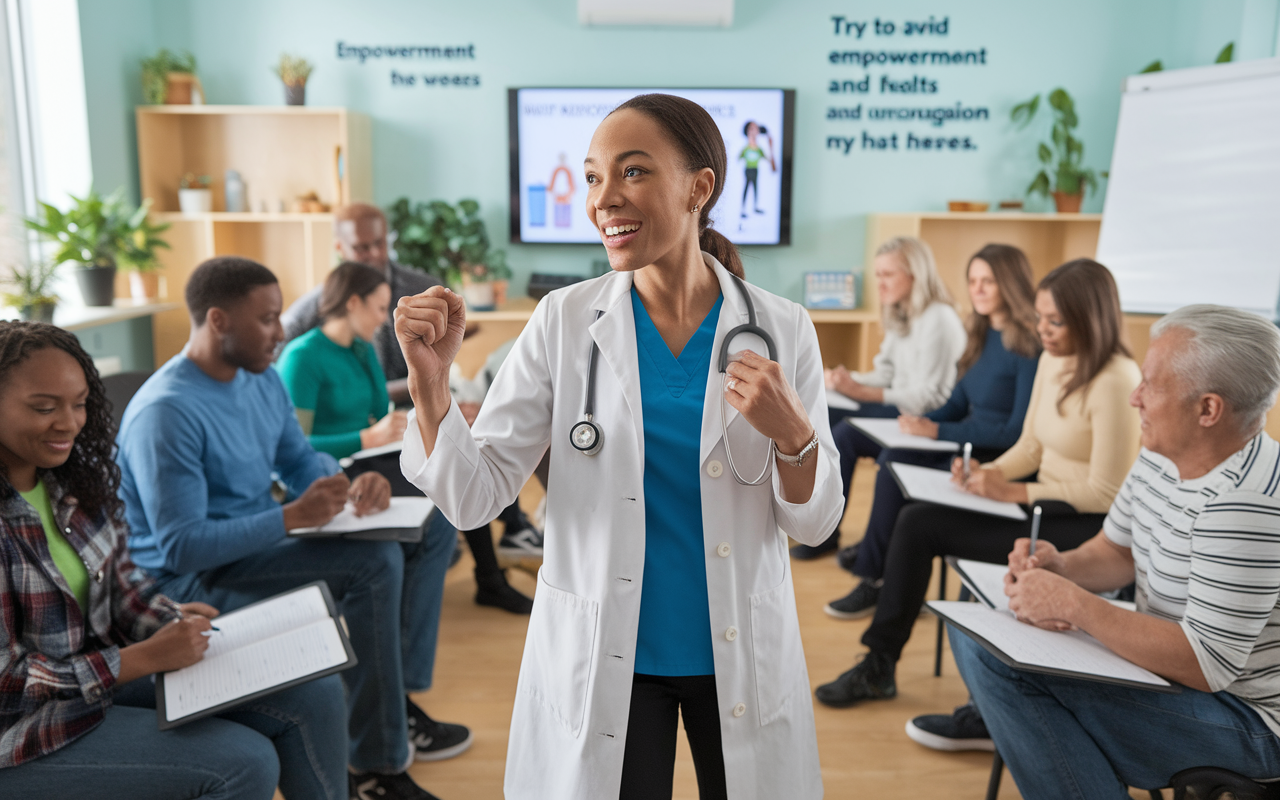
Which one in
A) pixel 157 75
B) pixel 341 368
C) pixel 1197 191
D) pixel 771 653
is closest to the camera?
pixel 771 653

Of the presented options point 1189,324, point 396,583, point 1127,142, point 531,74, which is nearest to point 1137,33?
point 1127,142

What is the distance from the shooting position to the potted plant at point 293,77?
4.69 metres

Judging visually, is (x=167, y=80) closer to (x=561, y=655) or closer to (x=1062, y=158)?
(x=561, y=655)

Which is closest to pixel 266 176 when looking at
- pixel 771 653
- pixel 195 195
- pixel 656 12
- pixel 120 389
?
pixel 195 195

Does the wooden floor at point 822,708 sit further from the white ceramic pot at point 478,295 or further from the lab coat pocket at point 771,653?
the white ceramic pot at point 478,295

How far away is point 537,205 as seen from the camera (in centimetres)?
512

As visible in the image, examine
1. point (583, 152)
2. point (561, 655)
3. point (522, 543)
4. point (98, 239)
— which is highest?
point (583, 152)

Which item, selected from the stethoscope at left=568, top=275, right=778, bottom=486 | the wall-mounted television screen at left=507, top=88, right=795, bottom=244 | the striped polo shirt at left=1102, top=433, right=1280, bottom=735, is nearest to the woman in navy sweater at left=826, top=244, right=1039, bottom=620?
the striped polo shirt at left=1102, top=433, right=1280, bottom=735

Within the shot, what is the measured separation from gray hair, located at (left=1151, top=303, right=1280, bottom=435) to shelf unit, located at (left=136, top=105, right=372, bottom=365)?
168 inches

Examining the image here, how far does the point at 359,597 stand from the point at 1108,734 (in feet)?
5.05

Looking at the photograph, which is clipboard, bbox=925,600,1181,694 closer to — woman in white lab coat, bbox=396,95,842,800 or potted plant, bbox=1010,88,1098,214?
woman in white lab coat, bbox=396,95,842,800

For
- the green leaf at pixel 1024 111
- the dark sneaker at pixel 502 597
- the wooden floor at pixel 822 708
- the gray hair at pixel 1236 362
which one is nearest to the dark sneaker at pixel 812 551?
the wooden floor at pixel 822 708

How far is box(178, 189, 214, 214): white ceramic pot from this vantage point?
15.3 ft

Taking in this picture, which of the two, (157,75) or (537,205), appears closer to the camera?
(157,75)
